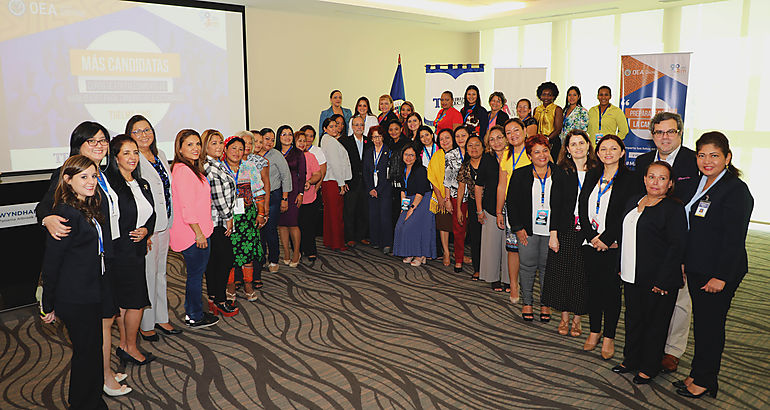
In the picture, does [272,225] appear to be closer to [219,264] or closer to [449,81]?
[219,264]

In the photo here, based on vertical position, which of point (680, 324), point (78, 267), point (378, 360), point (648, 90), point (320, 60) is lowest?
point (378, 360)

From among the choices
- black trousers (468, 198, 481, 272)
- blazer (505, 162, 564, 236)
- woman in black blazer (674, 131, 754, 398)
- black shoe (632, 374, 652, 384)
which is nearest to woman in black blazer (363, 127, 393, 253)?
black trousers (468, 198, 481, 272)

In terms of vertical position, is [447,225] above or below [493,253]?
above

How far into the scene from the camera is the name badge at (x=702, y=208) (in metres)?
3.29

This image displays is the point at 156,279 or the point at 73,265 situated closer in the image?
the point at 73,265

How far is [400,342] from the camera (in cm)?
440

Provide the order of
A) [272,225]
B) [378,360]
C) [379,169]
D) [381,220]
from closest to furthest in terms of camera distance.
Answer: [378,360] < [272,225] < [379,169] < [381,220]

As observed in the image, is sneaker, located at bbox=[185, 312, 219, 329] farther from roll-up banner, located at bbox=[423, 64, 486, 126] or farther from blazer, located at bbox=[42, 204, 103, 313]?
roll-up banner, located at bbox=[423, 64, 486, 126]

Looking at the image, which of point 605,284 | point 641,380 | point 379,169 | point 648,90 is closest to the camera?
point 641,380

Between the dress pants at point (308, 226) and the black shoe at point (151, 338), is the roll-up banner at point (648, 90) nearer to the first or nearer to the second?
the dress pants at point (308, 226)

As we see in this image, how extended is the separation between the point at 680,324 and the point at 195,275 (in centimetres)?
365

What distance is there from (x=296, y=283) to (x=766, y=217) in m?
7.67

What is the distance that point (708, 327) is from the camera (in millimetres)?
3373

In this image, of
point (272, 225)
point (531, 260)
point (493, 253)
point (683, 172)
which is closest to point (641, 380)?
point (531, 260)
